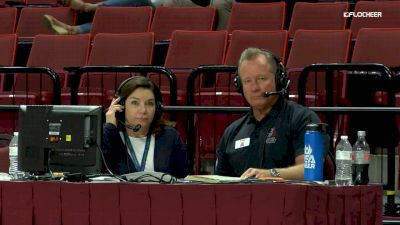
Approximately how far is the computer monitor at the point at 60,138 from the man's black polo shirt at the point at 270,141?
786 mm

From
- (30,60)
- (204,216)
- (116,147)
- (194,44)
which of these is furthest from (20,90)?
(204,216)

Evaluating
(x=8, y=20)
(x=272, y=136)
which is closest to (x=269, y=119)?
(x=272, y=136)

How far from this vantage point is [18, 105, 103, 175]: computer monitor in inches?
151

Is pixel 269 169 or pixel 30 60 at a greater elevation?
pixel 30 60

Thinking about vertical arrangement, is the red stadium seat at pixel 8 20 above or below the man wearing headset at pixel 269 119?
above

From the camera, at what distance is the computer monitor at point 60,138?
383cm

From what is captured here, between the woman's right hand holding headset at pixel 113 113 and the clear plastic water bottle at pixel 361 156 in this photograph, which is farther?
the woman's right hand holding headset at pixel 113 113

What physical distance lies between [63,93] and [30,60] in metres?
1.41

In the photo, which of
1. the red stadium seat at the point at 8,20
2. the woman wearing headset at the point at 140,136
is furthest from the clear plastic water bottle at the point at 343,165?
the red stadium seat at the point at 8,20

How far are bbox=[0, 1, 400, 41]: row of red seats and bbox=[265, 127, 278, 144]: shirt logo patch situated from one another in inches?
159

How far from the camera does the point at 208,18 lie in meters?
8.74

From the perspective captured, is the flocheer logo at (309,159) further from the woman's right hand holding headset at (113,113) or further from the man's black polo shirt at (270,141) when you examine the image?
the woman's right hand holding headset at (113,113)

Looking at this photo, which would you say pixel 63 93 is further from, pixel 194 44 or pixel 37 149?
pixel 37 149

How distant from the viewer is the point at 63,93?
7.43m
